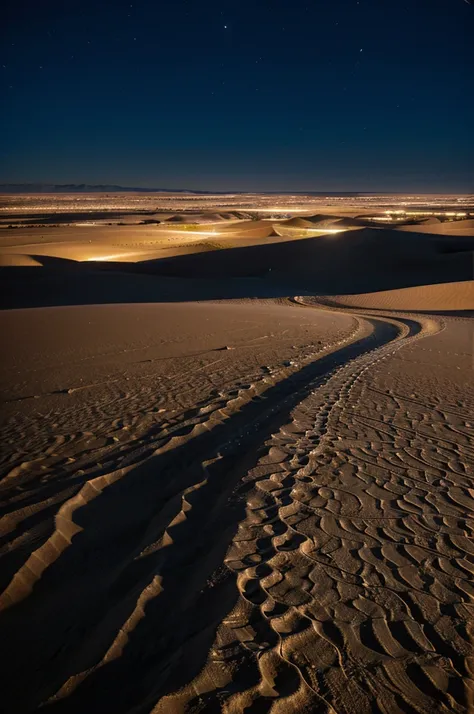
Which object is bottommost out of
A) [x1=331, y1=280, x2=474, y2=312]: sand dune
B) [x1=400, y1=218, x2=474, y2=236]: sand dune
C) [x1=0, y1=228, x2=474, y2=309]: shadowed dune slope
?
[x1=331, y1=280, x2=474, y2=312]: sand dune

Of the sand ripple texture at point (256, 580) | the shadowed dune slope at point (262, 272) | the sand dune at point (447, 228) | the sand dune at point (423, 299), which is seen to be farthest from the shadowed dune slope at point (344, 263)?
the sand ripple texture at point (256, 580)

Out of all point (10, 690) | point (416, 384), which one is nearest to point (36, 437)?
point (10, 690)

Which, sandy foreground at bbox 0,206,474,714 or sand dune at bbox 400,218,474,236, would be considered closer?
sandy foreground at bbox 0,206,474,714

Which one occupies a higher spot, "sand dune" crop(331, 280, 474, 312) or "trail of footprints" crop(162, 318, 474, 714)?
"trail of footprints" crop(162, 318, 474, 714)

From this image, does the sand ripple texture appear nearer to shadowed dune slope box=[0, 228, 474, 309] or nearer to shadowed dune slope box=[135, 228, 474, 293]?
shadowed dune slope box=[0, 228, 474, 309]

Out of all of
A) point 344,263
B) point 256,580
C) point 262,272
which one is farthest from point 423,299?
point 256,580

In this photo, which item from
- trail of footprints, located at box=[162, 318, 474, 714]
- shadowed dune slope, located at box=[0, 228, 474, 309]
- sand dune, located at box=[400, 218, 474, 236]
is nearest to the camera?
trail of footprints, located at box=[162, 318, 474, 714]

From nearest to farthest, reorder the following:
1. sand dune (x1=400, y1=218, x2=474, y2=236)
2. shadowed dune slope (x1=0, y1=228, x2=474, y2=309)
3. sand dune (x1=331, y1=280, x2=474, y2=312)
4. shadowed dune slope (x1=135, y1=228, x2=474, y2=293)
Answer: sand dune (x1=331, y1=280, x2=474, y2=312) < shadowed dune slope (x1=0, y1=228, x2=474, y2=309) < shadowed dune slope (x1=135, y1=228, x2=474, y2=293) < sand dune (x1=400, y1=218, x2=474, y2=236)

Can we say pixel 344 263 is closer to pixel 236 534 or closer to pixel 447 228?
pixel 447 228

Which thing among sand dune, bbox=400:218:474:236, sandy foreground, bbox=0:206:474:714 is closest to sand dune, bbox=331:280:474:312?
sandy foreground, bbox=0:206:474:714
